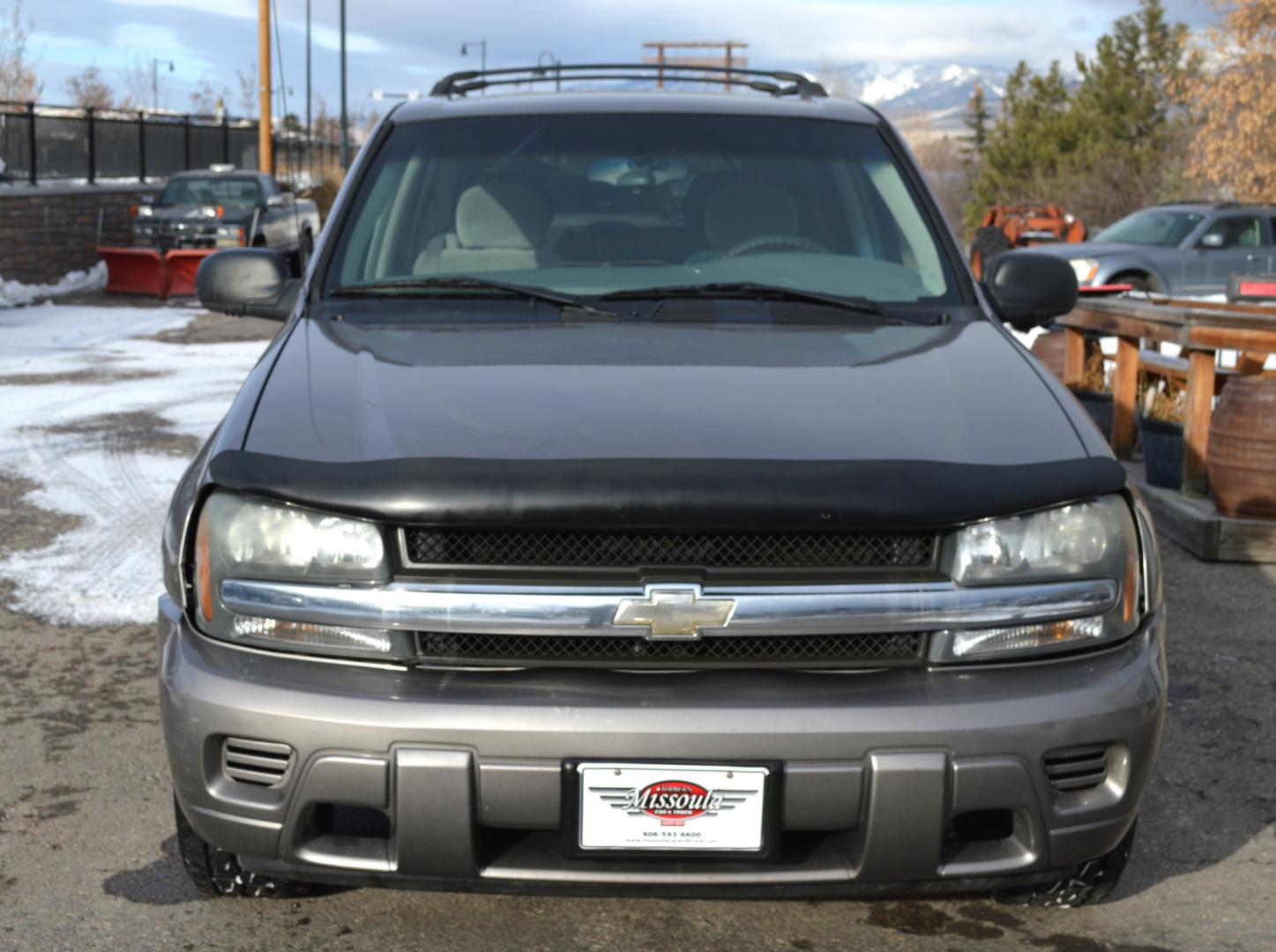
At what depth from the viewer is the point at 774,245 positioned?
4.16 metres

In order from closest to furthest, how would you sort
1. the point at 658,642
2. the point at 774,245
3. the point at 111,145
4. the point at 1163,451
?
the point at 658,642, the point at 774,245, the point at 1163,451, the point at 111,145

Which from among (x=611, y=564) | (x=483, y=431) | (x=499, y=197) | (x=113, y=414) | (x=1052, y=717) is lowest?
(x=113, y=414)

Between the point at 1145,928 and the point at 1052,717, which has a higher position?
the point at 1052,717

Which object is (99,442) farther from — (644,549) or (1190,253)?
(1190,253)

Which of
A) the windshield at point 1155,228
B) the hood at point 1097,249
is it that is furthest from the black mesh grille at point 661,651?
the windshield at point 1155,228

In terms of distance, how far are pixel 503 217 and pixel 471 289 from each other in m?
0.43

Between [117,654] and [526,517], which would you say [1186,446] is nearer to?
[117,654]

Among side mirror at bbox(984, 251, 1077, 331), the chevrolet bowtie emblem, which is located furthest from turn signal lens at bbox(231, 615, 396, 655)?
side mirror at bbox(984, 251, 1077, 331)

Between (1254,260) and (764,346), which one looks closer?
(764,346)

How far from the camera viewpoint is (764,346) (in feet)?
11.5

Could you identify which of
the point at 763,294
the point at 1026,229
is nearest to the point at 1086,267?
the point at 1026,229

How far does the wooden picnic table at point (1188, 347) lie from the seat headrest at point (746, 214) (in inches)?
135

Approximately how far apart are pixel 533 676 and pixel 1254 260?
1801cm

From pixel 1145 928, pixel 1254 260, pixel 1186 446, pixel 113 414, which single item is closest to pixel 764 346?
pixel 1145 928
